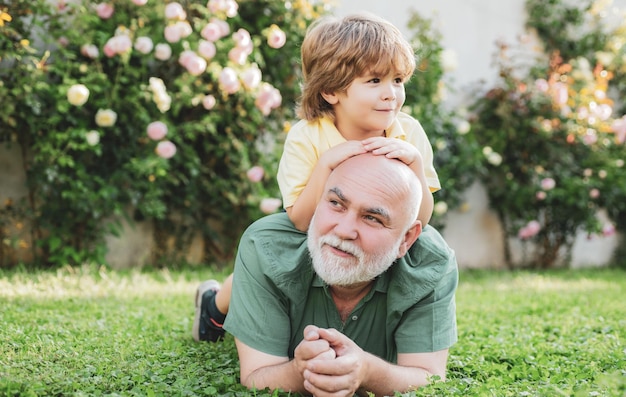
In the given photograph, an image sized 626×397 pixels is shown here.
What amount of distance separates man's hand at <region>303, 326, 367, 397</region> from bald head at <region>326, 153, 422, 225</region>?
53cm

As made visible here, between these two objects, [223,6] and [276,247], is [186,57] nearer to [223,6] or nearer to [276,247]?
[223,6]

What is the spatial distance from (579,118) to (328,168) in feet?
18.4

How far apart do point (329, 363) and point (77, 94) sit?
10.9 feet

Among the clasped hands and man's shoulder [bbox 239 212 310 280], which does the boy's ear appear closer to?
man's shoulder [bbox 239 212 310 280]

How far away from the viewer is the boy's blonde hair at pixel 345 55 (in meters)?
3.02

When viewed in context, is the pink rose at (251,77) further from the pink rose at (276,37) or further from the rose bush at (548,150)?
the rose bush at (548,150)

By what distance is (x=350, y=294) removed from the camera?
291 centimetres

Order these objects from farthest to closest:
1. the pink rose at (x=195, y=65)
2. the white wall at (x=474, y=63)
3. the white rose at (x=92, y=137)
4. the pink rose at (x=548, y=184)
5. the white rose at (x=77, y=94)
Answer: the white wall at (x=474, y=63), the pink rose at (x=548, y=184), the pink rose at (x=195, y=65), the white rose at (x=92, y=137), the white rose at (x=77, y=94)

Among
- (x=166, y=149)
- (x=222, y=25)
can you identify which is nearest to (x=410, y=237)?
(x=166, y=149)

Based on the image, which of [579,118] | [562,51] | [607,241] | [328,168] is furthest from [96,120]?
[607,241]

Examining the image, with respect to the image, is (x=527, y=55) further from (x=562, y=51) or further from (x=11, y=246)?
(x=11, y=246)

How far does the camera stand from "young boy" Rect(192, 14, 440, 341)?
296cm

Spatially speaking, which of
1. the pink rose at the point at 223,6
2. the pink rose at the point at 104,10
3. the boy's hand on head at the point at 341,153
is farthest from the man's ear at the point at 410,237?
the pink rose at the point at 104,10

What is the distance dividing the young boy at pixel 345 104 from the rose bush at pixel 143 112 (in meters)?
2.34
